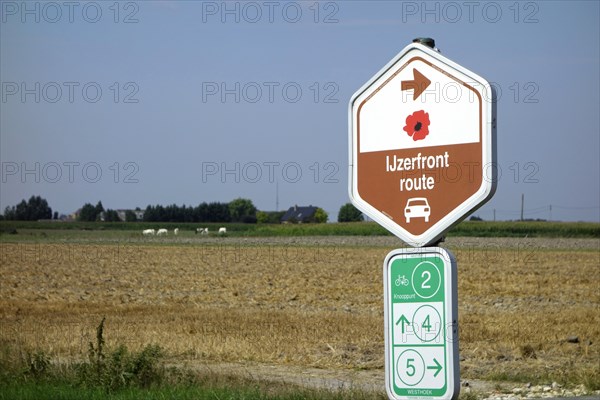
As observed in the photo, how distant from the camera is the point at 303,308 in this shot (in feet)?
96.2

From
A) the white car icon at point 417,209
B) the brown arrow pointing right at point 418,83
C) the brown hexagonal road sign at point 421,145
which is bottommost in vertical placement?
the white car icon at point 417,209

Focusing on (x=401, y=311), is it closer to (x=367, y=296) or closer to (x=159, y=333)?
(x=159, y=333)

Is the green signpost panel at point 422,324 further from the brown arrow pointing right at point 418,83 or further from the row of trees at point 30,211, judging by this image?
the row of trees at point 30,211

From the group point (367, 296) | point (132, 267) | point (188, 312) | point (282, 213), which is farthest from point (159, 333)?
point (282, 213)

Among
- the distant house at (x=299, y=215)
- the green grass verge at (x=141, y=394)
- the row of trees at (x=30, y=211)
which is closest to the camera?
the green grass verge at (x=141, y=394)

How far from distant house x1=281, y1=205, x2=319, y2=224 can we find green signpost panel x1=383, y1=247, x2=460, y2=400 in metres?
117

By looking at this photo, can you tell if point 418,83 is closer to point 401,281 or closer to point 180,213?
point 401,281

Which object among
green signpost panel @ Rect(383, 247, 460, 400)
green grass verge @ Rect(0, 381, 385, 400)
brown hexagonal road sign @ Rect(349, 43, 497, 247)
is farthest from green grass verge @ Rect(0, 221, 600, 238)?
green signpost panel @ Rect(383, 247, 460, 400)

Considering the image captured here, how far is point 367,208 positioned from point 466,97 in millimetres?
755

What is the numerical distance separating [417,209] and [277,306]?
25.9 meters

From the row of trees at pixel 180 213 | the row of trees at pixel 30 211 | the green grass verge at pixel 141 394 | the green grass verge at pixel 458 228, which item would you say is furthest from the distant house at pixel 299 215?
the green grass verge at pixel 141 394

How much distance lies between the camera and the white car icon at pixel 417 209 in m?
4.24

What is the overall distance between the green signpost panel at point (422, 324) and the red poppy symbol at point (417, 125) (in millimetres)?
525

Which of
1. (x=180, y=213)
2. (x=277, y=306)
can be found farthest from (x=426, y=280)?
(x=180, y=213)
